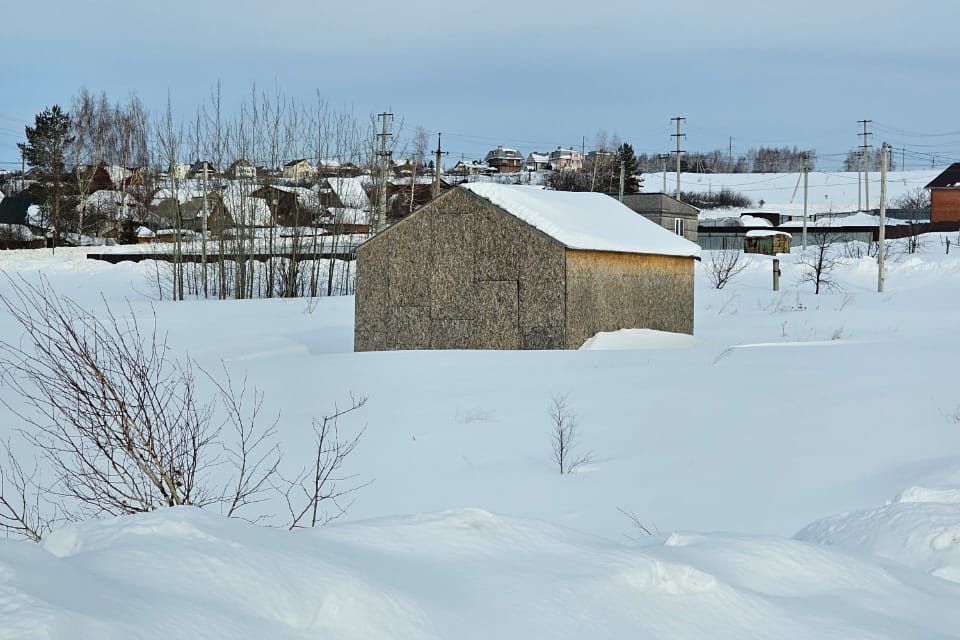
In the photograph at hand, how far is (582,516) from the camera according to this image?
27.5 ft

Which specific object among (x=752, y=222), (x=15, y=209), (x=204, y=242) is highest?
(x=752, y=222)

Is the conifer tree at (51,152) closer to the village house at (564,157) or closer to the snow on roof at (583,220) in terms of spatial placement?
the snow on roof at (583,220)

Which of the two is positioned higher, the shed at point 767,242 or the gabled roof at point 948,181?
the gabled roof at point 948,181

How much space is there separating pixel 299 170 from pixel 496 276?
21691mm

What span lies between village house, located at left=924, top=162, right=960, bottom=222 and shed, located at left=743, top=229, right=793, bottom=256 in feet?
57.7

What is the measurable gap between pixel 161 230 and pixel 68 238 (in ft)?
16.8

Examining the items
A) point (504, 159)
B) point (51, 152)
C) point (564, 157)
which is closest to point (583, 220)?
point (51, 152)

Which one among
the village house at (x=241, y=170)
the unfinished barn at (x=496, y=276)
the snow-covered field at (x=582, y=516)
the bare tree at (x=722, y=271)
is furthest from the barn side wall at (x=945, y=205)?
the unfinished barn at (x=496, y=276)

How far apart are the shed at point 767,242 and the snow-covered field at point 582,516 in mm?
25557

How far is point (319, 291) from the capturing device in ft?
118

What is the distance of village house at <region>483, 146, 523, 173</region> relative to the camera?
425 feet

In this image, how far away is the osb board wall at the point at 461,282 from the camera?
1653 cm

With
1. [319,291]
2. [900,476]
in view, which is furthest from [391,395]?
[319,291]

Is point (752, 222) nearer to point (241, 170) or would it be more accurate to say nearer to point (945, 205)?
point (945, 205)
